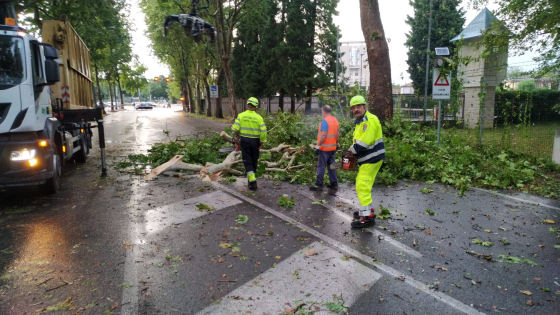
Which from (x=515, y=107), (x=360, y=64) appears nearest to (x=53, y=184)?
(x=515, y=107)

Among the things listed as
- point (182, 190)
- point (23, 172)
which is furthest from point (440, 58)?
point (23, 172)

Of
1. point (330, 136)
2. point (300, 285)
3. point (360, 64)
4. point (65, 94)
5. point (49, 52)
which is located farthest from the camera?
point (360, 64)

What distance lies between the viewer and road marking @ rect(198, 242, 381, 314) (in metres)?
3.28

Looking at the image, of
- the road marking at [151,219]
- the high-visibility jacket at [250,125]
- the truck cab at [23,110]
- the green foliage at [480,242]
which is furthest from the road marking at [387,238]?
the truck cab at [23,110]

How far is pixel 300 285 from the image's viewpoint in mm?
3633

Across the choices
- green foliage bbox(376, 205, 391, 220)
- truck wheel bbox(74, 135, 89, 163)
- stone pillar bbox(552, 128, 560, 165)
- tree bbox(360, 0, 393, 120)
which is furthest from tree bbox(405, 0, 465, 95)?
green foliage bbox(376, 205, 391, 220)

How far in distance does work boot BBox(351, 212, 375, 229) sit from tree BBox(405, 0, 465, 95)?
30760 millimetres

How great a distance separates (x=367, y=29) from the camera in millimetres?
12258

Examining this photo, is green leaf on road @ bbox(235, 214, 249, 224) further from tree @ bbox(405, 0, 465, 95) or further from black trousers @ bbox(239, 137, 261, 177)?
tree @ bbox(405, 0, 465, 95)

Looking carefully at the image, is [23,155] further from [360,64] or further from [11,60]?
[360,64]

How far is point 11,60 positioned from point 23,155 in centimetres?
165

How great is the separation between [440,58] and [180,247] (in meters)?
8.74

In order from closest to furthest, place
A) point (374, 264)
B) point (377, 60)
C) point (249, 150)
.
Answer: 1. point (374, 264)
2. point (249, 150)
3. point (377, 60)

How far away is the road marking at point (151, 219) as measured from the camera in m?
3.46
